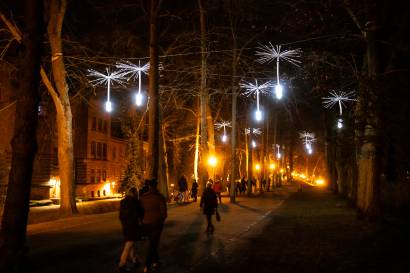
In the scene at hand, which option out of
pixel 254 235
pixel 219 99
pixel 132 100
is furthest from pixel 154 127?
pixel 219 99

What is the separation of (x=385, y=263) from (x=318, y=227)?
7497 millimetres

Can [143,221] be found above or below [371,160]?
below

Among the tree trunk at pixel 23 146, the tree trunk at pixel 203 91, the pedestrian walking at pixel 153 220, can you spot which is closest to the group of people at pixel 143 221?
the pedestrian walking at pixel 153 220

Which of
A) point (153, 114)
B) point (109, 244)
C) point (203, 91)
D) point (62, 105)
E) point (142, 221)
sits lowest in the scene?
point (109, 244)

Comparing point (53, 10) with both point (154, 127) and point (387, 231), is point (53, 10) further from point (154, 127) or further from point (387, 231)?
point (387, 231)

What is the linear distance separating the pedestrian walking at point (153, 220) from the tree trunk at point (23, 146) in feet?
8.04

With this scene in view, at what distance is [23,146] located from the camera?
1031cm

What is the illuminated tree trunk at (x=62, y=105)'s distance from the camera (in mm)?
23969

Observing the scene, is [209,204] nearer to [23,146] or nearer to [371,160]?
[371,160]

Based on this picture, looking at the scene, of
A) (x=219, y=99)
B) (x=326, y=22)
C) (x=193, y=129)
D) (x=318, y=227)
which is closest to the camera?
(x=318, y=227)

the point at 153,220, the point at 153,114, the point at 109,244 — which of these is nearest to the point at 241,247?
the point at 109,244

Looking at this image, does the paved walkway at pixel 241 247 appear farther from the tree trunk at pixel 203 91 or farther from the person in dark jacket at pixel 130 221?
the tree trunk at pixel 203 91

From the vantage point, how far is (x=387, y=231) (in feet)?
56.7

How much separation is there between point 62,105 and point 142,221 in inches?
596
